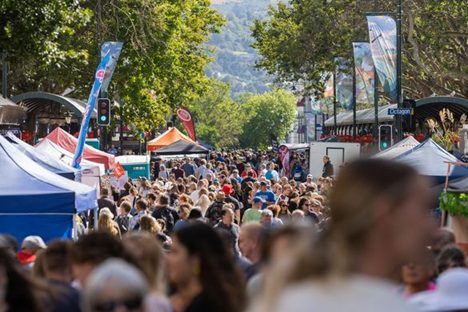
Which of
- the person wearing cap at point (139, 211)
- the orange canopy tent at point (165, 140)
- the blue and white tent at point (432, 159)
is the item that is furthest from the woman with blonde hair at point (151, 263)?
the orange canopy tent at point (165, 140)

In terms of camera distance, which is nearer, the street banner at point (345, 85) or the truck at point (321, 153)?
the truck at point (321, 153)

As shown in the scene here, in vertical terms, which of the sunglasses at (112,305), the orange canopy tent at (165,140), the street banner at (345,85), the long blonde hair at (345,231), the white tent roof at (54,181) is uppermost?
the street banner at (345,85)

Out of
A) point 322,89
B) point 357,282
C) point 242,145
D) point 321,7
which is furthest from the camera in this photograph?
point 242,145

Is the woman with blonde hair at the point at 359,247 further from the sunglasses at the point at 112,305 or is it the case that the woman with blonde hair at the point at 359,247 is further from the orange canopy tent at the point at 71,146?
the orange canopy tent at the point at 71,146

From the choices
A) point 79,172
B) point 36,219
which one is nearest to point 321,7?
point 79,172

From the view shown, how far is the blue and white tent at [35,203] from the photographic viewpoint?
1548 cm

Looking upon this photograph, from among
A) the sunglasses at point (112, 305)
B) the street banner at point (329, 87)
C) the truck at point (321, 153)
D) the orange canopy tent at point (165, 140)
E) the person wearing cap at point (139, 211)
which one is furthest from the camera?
the street banner at point (329, 87)

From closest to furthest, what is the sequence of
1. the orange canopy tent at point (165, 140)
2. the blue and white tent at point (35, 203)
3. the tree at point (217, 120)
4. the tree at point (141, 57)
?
1. the blue and white tent at point (35, 203)
2. the tree at point (141, 57)
3. the orange canopy tent at point (165, 140)
4. the tree at point (217, 120)

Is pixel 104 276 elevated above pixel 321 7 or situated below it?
below

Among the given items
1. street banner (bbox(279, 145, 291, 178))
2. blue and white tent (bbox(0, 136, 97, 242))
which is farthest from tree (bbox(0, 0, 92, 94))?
street banner (bbox(279, 145, 291, 178))

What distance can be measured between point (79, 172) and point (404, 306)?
62.8ft

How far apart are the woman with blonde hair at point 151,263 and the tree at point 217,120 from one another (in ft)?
527

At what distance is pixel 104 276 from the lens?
3.87m

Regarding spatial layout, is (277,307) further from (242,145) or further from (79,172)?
(242,145)
